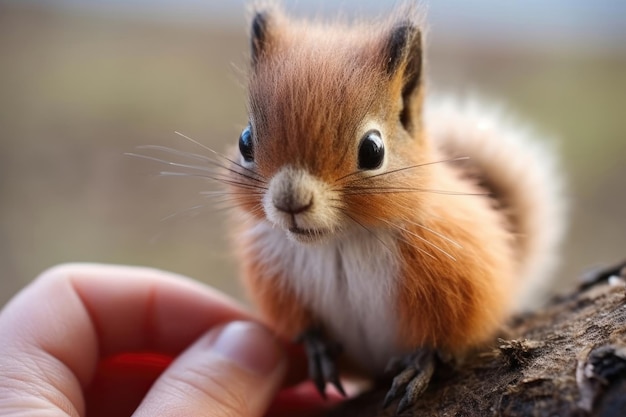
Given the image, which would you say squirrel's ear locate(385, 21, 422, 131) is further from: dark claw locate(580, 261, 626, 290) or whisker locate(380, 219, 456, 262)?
dark claw locate(580, 261, 626, 290)

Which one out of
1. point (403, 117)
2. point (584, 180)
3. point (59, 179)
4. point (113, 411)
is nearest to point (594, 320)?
point (403, 117)

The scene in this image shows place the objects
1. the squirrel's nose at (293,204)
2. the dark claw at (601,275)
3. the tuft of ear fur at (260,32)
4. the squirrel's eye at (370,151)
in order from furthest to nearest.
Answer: the dark claw at (601,275) < the tuft of ear fur at (260,32) < the squirrel's eye at (370,151) < the squirrel's nose at (293,204)

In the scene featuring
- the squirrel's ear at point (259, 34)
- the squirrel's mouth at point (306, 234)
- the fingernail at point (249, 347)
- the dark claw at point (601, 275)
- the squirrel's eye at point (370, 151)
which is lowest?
the fingernail at point (249, 347)

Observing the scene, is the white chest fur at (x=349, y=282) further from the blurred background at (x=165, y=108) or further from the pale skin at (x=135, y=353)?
the blurred background at (x=165, y=108)

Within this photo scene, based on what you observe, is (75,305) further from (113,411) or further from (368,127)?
(368,127)

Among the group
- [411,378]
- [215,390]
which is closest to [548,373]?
[411,378]

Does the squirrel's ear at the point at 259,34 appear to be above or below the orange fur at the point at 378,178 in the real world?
above

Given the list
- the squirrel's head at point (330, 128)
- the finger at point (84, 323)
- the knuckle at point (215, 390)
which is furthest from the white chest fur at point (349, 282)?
the finger at point (84, 323)
